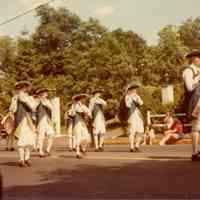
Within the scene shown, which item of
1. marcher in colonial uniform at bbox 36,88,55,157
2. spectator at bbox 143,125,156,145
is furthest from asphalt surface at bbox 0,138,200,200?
spectator at bbox 143,125,156,145

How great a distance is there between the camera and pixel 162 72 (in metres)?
50.1

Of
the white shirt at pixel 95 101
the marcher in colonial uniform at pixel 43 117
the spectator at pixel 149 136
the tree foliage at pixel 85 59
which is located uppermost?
the tree foliage at pixel 85 59

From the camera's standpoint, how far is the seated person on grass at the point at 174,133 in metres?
21.9

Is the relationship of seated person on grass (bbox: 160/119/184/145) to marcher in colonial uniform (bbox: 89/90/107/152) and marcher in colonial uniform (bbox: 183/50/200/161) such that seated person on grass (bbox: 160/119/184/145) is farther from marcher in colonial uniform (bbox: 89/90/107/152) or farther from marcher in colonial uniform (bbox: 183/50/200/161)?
marcher in colonial uniform (bbox: 183/50/200/161)

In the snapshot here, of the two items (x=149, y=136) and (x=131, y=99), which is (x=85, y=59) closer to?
(x=149, y=136)

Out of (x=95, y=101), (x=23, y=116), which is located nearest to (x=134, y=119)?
(x=95, y=101)

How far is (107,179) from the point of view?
1036 centimetres

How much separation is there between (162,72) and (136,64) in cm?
426

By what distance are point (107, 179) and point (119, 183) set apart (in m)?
0.58

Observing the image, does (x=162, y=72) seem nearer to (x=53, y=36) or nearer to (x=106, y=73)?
(x=106, y=73)

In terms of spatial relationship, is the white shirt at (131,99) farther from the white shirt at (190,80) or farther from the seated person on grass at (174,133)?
the white shirt at (190,80)

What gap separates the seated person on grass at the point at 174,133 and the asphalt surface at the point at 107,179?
26.4 feet

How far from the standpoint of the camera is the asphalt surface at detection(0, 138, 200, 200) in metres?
8.80

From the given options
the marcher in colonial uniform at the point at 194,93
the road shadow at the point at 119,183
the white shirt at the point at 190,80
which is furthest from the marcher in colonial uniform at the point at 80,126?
the white shirt at the point at 190,80
